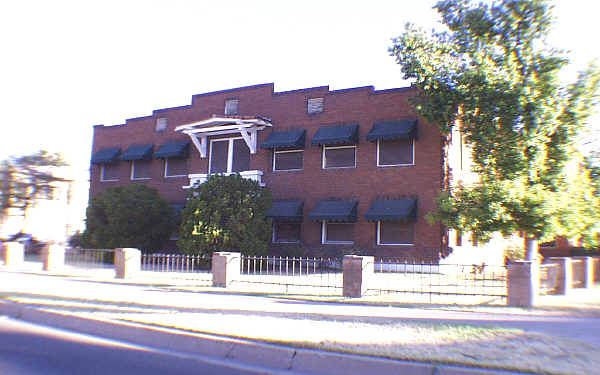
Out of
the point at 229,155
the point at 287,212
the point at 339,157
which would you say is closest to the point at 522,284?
the point at 339,157

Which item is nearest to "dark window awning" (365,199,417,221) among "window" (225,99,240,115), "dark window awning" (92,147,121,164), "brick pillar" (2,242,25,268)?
"window" (225,99,240,115)

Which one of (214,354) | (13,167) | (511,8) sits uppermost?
(511,8)

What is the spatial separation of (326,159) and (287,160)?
225 centimetres

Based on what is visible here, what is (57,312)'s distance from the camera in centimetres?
985

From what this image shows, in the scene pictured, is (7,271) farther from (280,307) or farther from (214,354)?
(214,354)

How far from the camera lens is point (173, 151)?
28.0 meters

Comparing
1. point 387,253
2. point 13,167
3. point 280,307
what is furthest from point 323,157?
point 13,167

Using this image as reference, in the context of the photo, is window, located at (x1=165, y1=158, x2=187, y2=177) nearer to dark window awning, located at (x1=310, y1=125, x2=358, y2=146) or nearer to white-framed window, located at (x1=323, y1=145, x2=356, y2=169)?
dark window awning, located at (x1=310, y1=125, x2=358, y2=146)

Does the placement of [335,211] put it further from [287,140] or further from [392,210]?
[287,140]

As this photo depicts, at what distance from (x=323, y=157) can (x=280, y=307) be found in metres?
13.8

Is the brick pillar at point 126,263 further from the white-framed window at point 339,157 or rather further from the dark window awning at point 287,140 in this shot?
the white-framed window at point 339,157

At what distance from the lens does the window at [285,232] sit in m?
24.5

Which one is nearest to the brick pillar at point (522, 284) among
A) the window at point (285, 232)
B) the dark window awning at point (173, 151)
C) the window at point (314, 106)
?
the window at point (285, 232)

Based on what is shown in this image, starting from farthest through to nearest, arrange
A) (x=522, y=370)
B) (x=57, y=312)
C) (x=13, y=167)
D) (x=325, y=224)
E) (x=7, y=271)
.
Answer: (x=13, y=167) → (x=325, y=224) → (x=7, y=271) → (x=57, y=312) → (x=522, y=370)
